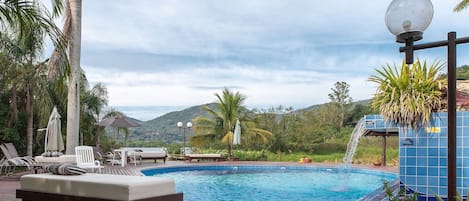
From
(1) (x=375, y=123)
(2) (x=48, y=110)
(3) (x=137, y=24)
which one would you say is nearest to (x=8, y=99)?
(2) (x=48, y=110)

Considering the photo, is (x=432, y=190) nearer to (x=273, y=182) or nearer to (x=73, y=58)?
(x=273, y=182)

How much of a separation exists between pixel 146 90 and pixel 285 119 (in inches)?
308

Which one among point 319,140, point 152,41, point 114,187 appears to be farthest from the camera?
point 319,140

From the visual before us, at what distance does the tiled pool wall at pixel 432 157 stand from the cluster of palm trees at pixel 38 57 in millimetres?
5813

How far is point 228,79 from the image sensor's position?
23.0m

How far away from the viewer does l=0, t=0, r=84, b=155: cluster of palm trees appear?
549 centimetres

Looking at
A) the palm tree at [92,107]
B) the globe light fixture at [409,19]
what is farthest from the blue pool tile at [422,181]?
the palm tree at [92,107]

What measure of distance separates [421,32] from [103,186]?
289cm

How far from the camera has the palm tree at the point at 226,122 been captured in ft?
63.4

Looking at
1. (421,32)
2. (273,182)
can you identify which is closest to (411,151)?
(421,32)

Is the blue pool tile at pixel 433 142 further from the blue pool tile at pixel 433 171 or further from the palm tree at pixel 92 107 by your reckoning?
the palm tree at pixel 92 107

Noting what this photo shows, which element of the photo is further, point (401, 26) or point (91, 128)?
point (91, 128)

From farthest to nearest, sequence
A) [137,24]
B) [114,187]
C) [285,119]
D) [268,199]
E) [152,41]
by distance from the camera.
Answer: [285,119] → [152,41] → [137,24] → [268,199] → [114,187]

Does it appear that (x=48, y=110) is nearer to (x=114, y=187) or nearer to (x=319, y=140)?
(x=114, y=187)
